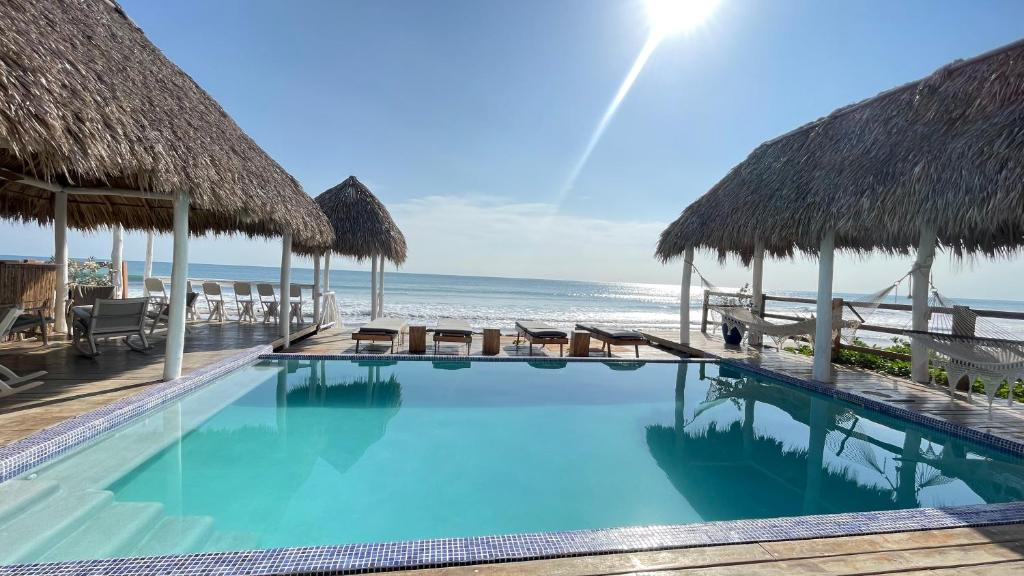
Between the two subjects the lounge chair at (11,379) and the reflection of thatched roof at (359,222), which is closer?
the lounge chair at (11,379)

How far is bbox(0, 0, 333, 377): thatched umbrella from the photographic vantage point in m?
2.97

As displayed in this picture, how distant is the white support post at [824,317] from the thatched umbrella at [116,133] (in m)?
7.13

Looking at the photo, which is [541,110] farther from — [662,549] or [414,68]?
[662,549]

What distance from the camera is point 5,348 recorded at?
5.54 m

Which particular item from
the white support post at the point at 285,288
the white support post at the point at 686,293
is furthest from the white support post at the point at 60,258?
the white support post at the point at 686,293

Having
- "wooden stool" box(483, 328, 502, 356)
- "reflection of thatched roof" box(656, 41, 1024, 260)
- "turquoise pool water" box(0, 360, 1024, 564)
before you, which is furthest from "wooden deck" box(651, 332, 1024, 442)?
"wooden stool" box(483, 328, 502, 356)

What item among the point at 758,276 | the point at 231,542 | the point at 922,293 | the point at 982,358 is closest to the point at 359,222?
the point at 231,542

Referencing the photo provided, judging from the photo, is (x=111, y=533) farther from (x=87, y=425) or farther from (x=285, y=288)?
(x=285, y=288)

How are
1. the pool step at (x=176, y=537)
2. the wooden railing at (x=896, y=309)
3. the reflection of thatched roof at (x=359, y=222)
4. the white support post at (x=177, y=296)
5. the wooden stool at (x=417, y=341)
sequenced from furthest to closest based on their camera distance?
1. the reflection of thatched roof at (x=359, y=222)
2. the wooden stool at (x=417, y=341)
3. the wooden railing at (x=896, y=309)
4. the white support post at (x=177, y=296)
5. the pool step at (x=176, y=537)

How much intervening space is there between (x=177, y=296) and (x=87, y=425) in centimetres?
153

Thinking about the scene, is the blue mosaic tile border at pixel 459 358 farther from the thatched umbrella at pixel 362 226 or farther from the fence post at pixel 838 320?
the thatched umbrella at pixel 362 226

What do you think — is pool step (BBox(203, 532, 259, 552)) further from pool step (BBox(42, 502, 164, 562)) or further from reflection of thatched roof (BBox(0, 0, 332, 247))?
reflection of thatched roof (BBox(0, 0, 332, 247))

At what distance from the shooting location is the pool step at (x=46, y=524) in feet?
7.05

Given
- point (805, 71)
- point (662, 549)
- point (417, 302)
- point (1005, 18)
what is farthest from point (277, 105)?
point (417, 302)
